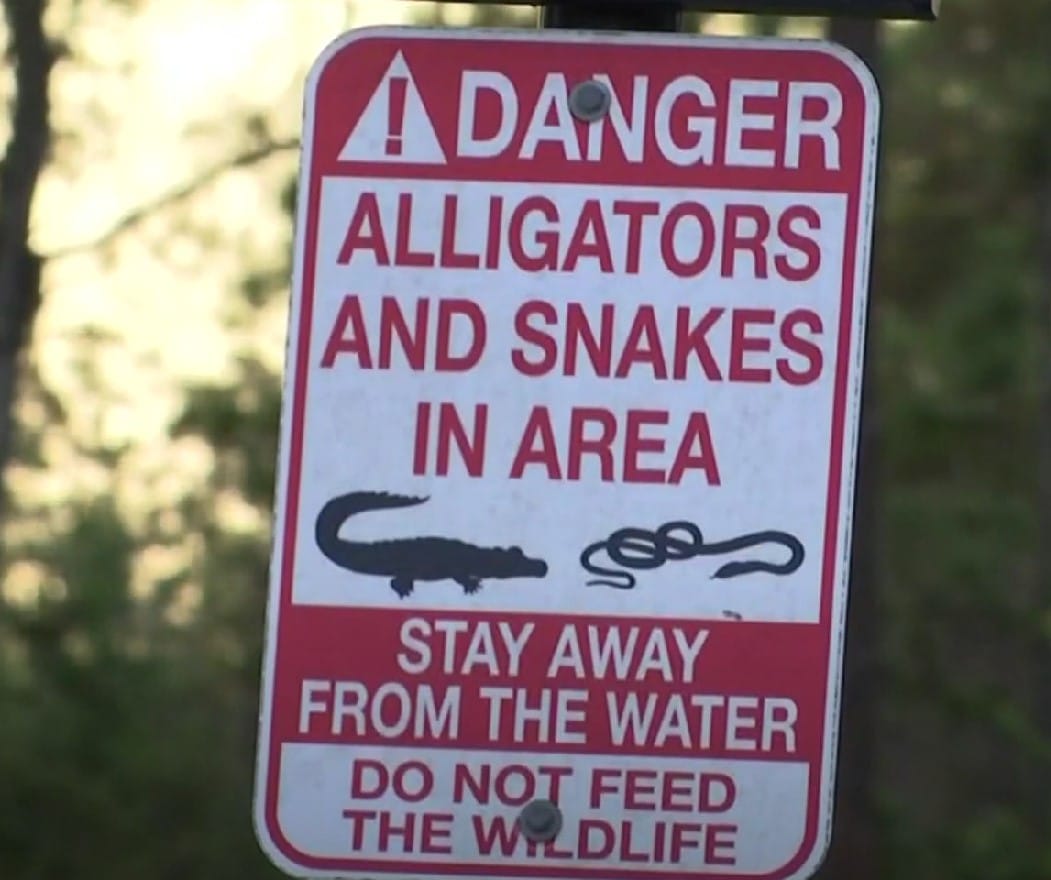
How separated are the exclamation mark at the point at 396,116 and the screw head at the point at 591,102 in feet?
0.52

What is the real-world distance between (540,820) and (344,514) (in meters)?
0.33

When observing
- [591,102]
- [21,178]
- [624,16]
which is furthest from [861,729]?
[591,102]

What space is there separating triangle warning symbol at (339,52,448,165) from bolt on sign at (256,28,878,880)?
0.03 ft

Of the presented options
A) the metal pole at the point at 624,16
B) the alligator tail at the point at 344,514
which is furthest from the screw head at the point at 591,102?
the alligator tail at the point at 344,514

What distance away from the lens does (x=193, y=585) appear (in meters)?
23.1

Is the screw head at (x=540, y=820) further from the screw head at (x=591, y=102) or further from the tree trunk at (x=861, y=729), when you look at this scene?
the tree trunk at (x=861, y=729)

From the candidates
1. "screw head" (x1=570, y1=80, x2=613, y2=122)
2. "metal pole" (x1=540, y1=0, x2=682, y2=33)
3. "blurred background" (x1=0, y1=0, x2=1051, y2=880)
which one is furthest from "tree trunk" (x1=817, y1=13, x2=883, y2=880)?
"screw head" (x1=570, y1=80, x2=613, y2=122)

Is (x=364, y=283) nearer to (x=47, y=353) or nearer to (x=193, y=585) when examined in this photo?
(x=47, y=353)

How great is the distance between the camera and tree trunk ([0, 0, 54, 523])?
12453mm

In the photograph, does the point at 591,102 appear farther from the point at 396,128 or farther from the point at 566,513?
the point at 566,513

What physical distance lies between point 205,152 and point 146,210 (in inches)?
44.5

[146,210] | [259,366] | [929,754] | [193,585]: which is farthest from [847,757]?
[929,754]

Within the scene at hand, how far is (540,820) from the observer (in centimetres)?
216

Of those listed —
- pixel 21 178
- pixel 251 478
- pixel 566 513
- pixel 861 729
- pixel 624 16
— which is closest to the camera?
pixel 566 513
